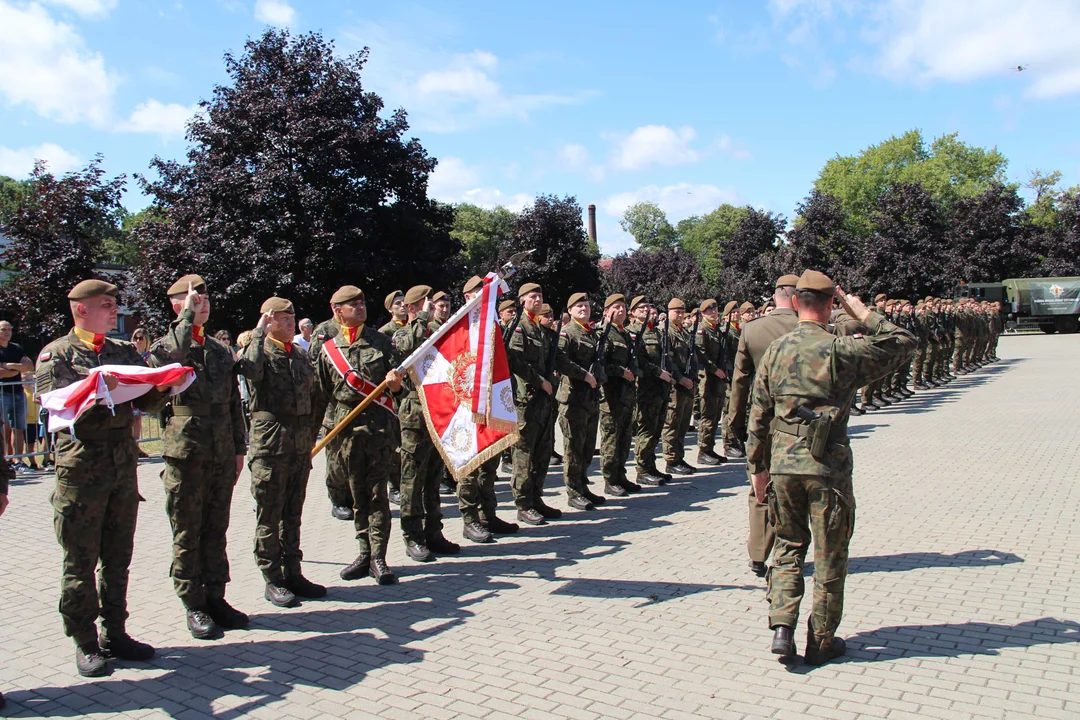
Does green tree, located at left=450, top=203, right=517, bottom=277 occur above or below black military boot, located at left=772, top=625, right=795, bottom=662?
above

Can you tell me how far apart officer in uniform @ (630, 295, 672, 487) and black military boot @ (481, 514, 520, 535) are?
2.54 meters

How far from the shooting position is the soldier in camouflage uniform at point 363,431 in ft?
20.6

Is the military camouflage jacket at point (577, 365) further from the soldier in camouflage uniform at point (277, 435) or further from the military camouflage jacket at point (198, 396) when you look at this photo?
the military camouflage jacket at point (198, 396)

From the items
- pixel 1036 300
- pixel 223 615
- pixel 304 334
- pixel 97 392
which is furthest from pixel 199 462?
pixel 1036 300

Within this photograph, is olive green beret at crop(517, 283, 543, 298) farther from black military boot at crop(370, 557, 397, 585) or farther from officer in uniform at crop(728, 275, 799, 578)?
black military boot at crop(370, 557, 397, 585)

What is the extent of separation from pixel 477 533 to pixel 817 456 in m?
3.76

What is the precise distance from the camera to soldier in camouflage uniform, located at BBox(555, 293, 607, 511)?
888 cm

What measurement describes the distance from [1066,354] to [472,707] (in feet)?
99.6

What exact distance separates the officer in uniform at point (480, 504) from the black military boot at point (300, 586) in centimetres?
181

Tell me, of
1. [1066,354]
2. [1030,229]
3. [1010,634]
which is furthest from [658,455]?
[1030,229]


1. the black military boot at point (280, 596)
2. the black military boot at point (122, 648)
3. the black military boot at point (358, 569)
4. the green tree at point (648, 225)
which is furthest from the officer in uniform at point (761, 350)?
the green tree at point (648, 225)

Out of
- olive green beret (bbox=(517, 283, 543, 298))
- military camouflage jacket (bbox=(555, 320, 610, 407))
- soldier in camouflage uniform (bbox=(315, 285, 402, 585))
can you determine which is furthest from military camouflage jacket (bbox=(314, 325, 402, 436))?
military camouflage jacket (bbox=(555, 320, 610, 407))

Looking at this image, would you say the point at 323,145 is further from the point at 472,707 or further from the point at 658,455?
the point at 472,707

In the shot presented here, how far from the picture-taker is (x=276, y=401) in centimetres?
575
